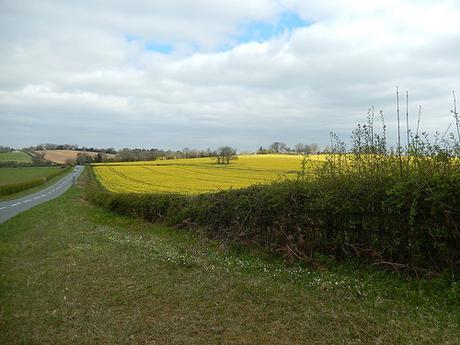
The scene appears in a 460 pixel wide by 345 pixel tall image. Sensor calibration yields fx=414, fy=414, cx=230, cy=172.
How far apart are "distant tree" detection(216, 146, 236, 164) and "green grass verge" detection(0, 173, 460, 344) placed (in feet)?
209

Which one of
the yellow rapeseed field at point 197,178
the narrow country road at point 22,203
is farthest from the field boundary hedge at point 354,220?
the narrow country road at point 22,203

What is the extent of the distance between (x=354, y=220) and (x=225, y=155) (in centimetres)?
6913

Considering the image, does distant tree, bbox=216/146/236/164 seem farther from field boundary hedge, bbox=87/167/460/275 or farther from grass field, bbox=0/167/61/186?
field boundary hedge, bbox=87/167/460/275

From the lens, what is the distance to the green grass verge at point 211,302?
527cm

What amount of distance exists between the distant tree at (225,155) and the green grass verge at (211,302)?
209ft

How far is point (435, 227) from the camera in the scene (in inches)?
275

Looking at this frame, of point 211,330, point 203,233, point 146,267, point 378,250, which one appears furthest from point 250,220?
point 211,330

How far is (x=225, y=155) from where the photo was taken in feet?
253

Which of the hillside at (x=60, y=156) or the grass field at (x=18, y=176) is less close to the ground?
the hillside at (x=60, y=156)

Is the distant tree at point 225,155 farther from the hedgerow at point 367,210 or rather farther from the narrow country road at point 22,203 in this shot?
the hedgerow at point 367,210

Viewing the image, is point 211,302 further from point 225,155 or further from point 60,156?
point 60,156

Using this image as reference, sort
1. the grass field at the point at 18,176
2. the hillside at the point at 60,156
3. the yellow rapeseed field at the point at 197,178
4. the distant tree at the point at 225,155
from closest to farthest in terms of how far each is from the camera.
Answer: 1. the yellow rapeseed field at the point at 197,178
2. the grass field at the point at 18,176
3. the distant tree at the point at 225,155
4. the hillside at the point at 60,156

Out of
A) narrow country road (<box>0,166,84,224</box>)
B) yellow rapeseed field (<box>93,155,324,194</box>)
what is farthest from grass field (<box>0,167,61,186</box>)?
yellow rapeseed field (<box>93,155,324,194</box>)

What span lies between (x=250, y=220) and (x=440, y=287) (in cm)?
537
